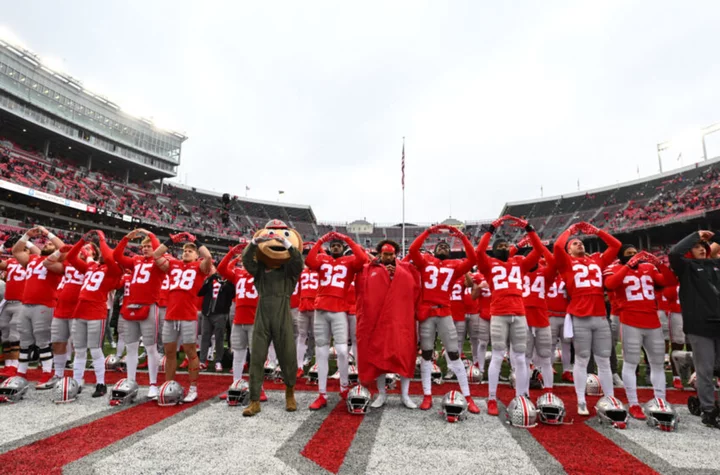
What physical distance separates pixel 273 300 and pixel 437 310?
88.5 inches

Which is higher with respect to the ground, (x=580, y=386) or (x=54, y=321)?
(x=54, y=321)

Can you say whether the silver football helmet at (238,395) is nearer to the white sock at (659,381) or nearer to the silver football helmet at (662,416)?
the silver football helmet at (662,416)

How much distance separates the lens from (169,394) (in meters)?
4.99

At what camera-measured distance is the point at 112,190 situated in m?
38.3

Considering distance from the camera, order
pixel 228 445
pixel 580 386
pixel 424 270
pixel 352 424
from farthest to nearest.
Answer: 1. pixel 424 270
2. pixel 580 386
3. pixel 352 424
4. pixel 228 445

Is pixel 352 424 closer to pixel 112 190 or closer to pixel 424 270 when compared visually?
pixel 424 270

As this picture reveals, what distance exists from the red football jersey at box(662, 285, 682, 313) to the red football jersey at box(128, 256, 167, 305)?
8.49m

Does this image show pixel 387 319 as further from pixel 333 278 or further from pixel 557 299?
pixel 557 299

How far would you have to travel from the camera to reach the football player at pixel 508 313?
15.9 ft

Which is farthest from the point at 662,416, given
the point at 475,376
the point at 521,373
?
the point at 475,376

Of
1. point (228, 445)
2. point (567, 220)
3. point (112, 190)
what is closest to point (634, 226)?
point (567, 220)

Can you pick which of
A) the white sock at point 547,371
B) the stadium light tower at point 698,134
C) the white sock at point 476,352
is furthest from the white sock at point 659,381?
the stadium light tower at point 698,134

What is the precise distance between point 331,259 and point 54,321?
4.33 meters

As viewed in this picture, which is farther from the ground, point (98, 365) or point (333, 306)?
point (333, 306)
